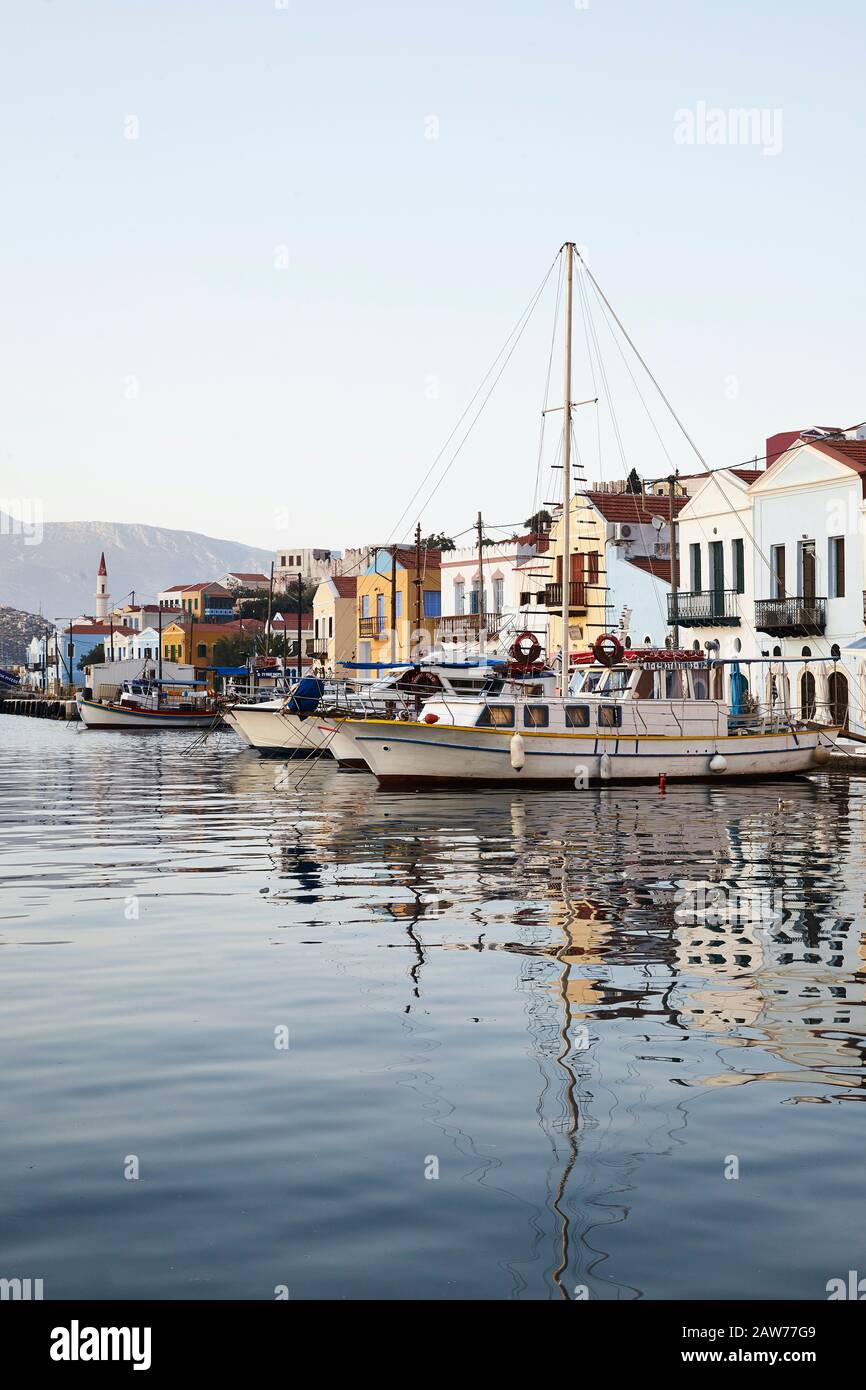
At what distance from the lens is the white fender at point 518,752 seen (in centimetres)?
3934

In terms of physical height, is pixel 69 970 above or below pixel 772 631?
below

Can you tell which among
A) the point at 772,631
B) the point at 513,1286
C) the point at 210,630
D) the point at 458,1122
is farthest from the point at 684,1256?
the point at 210,630

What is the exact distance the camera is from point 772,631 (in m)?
54.9

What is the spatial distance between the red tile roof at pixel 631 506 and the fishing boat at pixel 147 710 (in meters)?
34.0

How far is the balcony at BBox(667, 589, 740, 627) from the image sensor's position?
59219 millimetres

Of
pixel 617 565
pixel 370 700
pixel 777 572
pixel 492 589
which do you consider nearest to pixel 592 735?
pixel 370 700

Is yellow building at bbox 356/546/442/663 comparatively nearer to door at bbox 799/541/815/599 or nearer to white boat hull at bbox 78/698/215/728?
white boat hull at bbox 78/698/215/728

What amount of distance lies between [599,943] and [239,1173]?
25.7 ft

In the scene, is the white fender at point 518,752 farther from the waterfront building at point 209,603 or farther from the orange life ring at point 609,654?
the waterfront building at point 209,603

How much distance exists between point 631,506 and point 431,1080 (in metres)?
64.1

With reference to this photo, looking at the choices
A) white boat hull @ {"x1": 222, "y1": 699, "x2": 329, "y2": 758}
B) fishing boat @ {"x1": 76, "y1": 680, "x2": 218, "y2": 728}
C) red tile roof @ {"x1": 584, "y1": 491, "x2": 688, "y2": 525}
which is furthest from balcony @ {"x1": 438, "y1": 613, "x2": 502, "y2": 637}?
white boat hull @ {"x1": 222, "y1": 699, "x2": 329, "y2": 758}

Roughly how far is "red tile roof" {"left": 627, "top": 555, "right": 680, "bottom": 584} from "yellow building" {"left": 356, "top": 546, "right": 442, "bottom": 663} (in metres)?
18.1

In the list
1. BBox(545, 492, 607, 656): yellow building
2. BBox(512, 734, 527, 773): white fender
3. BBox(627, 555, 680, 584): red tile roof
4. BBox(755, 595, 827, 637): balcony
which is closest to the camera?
BBox(512, 734, 527, 773): white fender
